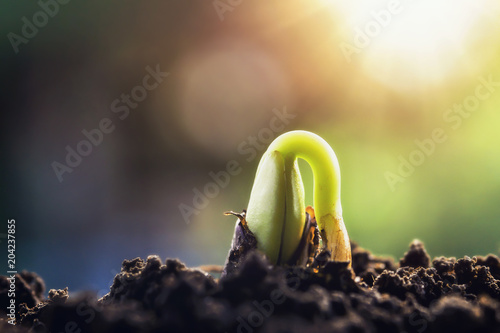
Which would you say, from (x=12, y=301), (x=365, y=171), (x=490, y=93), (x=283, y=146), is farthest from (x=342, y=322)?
(x=490, y=93)

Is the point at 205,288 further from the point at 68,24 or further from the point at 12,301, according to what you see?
the point at 68,24

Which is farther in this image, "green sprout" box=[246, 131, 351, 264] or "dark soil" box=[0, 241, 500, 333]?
"green sprout" box=[246, 131, 351, 264]

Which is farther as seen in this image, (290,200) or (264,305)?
(290,200)

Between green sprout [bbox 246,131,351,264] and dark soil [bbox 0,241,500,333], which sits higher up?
green sprout [bbox 246,131,351,264]

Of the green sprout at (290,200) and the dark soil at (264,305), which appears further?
the green sprout at (290,200)

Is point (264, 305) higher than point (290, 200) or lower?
lower
